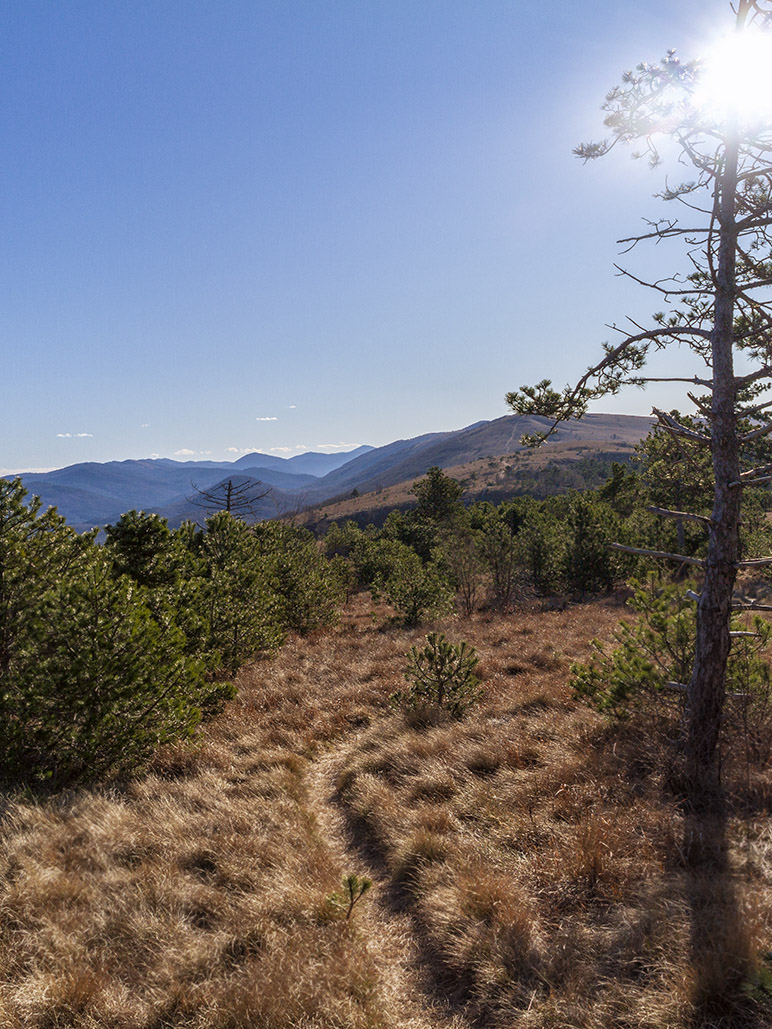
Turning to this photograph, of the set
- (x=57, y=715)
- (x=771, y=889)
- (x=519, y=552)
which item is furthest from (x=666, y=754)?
(x=519, y=552)

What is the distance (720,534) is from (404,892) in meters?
5.18

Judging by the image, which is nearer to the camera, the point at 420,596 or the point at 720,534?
the point at 720,534

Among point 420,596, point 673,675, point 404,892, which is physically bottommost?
point 404,892

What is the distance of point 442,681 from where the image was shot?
9602mm

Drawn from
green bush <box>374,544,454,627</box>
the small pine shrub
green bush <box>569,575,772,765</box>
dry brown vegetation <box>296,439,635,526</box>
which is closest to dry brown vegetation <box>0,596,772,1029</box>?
green bush <box>569,575,772,765</box>

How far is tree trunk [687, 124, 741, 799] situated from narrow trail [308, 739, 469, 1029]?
3.49 m

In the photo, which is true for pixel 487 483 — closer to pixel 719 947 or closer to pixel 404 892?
pixel 404 892

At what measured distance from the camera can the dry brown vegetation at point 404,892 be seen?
3547mm

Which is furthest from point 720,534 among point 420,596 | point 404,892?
point 420,596

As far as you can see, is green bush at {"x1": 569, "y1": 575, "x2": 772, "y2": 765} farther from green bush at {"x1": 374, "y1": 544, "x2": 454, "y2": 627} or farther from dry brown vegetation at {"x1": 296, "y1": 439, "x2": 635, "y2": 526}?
dry brown vegetation at {"x1": 296, "y1": 439, "x2": 635, "y2": 526}

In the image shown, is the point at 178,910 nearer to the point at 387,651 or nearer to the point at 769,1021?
the point at 769,1021

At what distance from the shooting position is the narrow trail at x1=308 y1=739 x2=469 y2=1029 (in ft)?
12.3

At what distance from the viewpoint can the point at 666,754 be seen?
5.87 metres

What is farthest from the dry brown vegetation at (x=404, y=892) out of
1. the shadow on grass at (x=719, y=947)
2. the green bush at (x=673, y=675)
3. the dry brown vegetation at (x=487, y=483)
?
the dry brown vegetation at (x=487, y=483)
